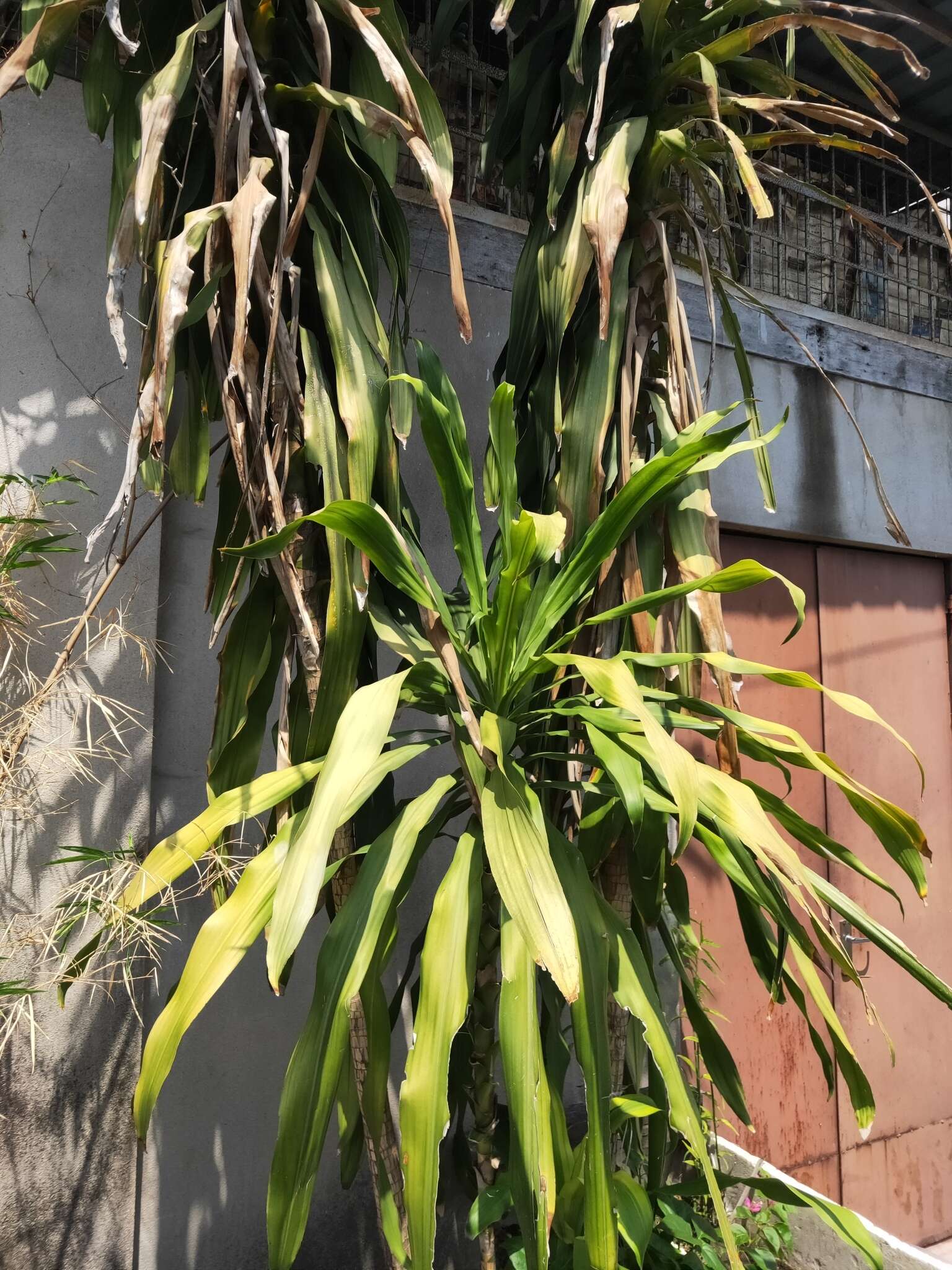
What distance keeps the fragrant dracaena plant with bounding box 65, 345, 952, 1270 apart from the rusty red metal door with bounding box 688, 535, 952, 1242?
1.16 metres

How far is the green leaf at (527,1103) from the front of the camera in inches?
39.1

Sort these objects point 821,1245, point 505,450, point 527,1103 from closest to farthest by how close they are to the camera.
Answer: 1. point 527,1103
2. point 505,450
3. point 821,1245

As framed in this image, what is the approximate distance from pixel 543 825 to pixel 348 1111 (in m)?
0.47

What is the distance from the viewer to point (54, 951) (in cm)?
158

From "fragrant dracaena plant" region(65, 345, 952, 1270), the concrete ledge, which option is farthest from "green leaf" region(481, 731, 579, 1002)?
the concrete ledge

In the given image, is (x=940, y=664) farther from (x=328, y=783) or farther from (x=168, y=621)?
(x=328, y=783)

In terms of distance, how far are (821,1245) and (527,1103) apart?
1220mm

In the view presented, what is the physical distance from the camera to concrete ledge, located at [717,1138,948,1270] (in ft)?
5.63

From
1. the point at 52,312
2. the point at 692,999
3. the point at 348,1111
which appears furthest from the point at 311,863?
the point at 52,312

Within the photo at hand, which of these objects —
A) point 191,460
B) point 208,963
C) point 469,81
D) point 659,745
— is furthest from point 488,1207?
point 469,81

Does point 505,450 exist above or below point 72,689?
above

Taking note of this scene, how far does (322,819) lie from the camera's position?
105 centimetres

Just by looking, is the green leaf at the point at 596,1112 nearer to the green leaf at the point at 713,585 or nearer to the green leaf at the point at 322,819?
the green leaf at the point at 322,819

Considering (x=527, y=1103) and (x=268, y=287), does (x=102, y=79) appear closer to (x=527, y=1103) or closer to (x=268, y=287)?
(x=268, y=287)
